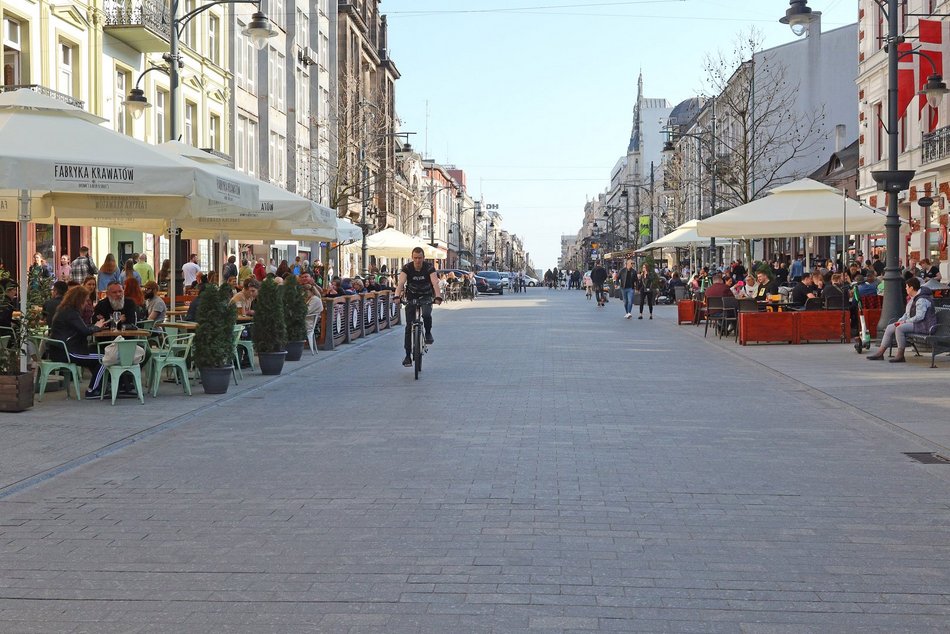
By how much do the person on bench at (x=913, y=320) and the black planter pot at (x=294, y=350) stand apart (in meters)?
8.95

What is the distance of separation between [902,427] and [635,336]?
13591mm

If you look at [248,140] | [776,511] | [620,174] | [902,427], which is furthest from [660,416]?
[620,174]

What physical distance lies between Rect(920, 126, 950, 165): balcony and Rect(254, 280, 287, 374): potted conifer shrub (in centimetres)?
2251

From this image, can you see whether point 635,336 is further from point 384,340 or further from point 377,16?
point 377,16

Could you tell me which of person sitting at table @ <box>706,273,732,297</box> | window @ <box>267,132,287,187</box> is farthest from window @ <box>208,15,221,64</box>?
person sitting at table @ <box>706,273,732,297</box>

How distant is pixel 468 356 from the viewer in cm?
1800

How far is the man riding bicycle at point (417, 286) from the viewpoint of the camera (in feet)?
49.6

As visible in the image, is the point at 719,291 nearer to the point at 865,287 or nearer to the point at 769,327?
the point at 769,327

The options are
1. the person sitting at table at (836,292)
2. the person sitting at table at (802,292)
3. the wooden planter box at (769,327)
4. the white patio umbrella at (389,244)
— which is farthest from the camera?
the white patio umbrella at (389,244)

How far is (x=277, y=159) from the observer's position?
4647 cm

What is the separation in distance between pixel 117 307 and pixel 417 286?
4.24 meters

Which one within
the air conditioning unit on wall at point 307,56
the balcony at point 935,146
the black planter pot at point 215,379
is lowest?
the black planter pot at point 215,379

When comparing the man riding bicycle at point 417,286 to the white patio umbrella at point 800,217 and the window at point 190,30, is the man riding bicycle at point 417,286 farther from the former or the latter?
the window at point 190,30

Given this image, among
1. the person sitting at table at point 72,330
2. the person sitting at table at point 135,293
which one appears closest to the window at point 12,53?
the person sitting at table at point 135,293
